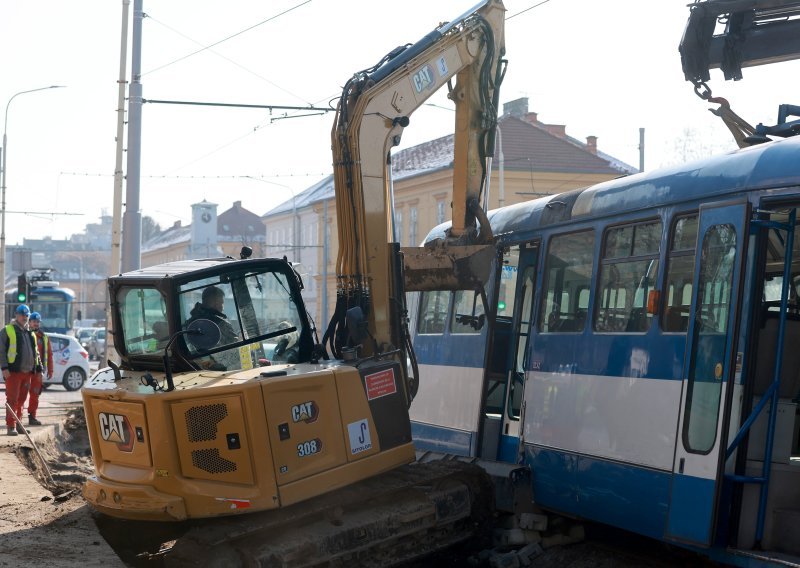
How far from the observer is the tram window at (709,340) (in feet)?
25.8

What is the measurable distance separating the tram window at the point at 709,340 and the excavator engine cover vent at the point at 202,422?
11.4 ft

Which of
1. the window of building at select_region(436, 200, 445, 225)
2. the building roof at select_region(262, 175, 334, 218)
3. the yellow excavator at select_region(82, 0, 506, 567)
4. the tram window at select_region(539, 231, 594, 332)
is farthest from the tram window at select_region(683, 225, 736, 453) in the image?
the building roof at select_region(262, 175, 334, 218)

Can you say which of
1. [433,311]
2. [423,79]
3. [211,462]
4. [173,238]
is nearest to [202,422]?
[211,462]

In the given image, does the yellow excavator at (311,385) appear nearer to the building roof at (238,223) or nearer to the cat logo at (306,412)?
the cat logo at (306,412)

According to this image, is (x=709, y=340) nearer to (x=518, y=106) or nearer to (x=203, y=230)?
(x=518, y=106)

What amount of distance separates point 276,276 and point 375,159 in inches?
58.5

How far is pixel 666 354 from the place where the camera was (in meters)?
8.47

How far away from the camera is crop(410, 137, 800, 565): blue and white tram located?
771cm

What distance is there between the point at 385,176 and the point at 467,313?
2.52 m

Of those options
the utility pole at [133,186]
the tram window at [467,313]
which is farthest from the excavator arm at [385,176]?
the utility pole at [133,186]

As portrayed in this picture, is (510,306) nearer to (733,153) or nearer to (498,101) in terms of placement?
(498,101)

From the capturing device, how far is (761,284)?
7719mm

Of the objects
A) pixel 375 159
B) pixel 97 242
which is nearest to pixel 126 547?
pixel 375 159

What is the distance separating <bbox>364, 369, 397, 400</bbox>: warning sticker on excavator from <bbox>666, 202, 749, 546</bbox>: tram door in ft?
8.44
